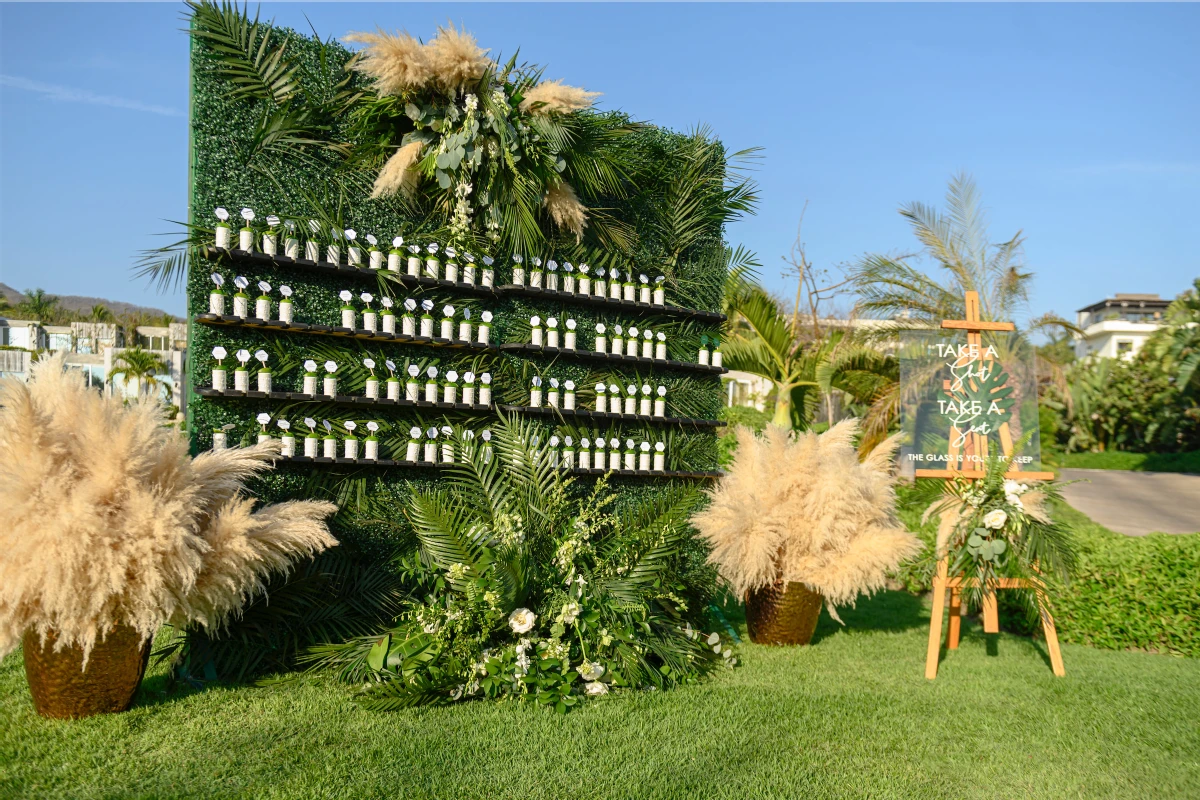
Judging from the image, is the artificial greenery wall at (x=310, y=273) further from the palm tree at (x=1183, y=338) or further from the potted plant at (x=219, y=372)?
the palm tree at (x=1183, y=338)

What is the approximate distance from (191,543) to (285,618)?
3.58 ft

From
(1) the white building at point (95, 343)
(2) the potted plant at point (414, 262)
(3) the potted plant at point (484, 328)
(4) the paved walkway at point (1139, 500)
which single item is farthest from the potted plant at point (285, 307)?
(1) the white building at point (95, 343)

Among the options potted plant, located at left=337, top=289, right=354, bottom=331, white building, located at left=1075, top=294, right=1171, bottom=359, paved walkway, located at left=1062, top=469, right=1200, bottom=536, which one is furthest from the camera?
white building, located at left=1075, top=294, right=1171, bottom=359

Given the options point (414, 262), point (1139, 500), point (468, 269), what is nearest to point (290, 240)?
point (414, 262)

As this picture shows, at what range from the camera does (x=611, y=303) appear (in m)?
5.69

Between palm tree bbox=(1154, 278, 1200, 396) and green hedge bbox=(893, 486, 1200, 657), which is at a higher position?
palm tree bbox=(1154, 278, 1200, 396)

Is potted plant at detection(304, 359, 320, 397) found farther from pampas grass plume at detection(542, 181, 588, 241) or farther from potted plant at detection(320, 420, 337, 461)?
pampas grass plume at detection(542, 181, 588, 241)

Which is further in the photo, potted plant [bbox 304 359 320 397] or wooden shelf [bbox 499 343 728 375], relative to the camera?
wooden shelf [bbox 499 343 728 375]

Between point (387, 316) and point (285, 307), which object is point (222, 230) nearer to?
point (285, 307)

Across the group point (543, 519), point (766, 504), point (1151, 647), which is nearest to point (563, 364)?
point (543, 519)

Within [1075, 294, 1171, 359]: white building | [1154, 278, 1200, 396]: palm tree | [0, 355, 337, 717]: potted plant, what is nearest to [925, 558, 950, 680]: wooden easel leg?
[0, 355, 337, 717]: potted plant

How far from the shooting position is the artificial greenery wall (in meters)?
4.32

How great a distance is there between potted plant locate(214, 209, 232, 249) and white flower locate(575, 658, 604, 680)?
9.54ft

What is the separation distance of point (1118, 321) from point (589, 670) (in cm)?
4254
